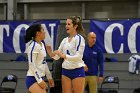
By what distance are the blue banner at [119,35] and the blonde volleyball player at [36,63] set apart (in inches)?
168

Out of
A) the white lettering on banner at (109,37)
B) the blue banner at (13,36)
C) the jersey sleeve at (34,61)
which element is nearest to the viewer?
the jersey sleeve at (34,61)

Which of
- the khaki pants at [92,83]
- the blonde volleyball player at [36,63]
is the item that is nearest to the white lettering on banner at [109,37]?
the khaki pants at [92,83]

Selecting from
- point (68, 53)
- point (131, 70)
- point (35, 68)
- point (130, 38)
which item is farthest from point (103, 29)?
point (35, 68)

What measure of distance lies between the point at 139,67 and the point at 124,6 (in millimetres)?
2789

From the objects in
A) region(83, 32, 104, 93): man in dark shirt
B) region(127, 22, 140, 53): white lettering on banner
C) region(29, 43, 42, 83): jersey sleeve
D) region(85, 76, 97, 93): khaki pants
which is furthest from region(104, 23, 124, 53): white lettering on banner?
region(29, 43, 42, 83): jersey sleeve

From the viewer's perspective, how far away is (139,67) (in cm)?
790

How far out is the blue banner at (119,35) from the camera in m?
7.98

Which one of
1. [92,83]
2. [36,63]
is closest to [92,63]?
[92,83]

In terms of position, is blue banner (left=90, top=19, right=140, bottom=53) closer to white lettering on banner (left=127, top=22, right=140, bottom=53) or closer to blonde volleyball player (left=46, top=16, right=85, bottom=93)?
white lettering on banner (left=127, top=22, right=140, bottom=53)

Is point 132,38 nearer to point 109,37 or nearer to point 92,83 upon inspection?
point 109,37

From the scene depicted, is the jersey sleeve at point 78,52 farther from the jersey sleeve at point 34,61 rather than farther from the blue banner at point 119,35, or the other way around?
the blue banner at point 119,35

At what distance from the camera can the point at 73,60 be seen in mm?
4215

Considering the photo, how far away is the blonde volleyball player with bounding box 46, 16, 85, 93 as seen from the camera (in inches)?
168

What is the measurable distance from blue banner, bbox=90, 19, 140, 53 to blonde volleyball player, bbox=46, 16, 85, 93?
3864 millimetres
